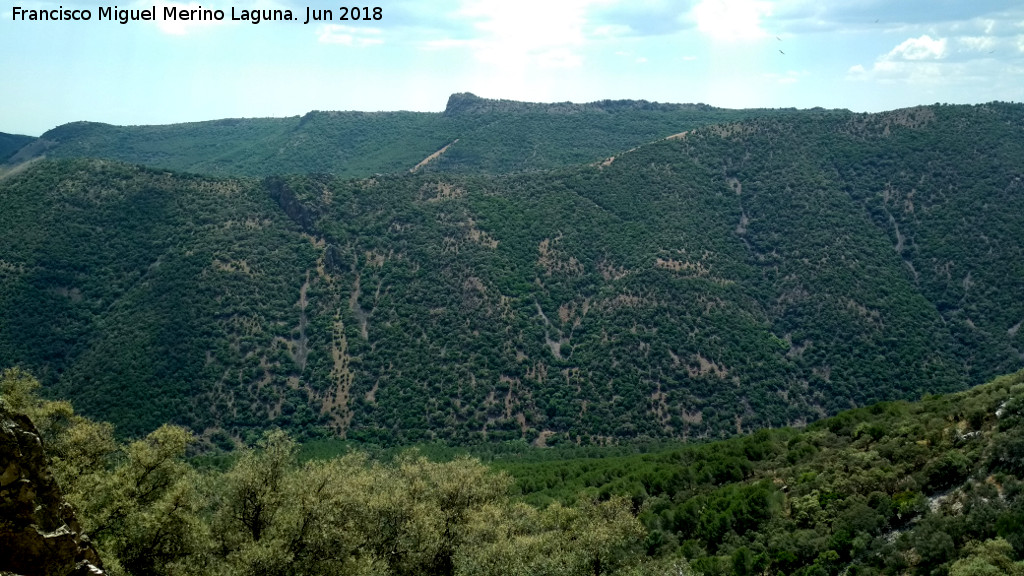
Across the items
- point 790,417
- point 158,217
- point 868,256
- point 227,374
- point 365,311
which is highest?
point 158,217

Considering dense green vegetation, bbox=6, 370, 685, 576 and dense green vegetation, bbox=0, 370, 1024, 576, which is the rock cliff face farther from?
dense green vegetation, bbox=0, 370, 1024, 576

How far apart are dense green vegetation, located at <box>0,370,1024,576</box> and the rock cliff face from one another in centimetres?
701

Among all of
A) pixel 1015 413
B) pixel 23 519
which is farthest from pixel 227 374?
pixel 1015 413

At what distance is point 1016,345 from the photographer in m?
94.7

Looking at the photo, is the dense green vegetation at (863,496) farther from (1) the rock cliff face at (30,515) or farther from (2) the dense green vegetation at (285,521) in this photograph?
(1) the rock cliff face at (30,515)

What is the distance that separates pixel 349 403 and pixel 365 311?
18.2m

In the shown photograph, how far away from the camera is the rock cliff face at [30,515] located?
15.8 meters

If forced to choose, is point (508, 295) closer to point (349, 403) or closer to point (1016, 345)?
point (349, 403)

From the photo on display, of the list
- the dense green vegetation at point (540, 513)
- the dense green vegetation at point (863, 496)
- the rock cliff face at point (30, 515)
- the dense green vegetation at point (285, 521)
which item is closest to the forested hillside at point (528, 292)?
the dense green vegetation at point (863, 496)

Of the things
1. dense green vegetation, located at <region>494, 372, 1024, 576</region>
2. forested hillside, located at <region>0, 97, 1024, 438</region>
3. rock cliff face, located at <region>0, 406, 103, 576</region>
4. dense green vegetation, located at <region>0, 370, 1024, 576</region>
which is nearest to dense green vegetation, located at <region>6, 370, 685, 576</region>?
dense green vegetation, located at <region>0, 370, 1024, 576</region>

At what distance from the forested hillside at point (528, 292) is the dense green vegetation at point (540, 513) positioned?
49.2 metres

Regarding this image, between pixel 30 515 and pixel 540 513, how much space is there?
89.6 ft

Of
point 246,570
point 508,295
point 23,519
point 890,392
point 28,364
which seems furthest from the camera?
point 508,295

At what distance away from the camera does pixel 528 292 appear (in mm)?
108625
